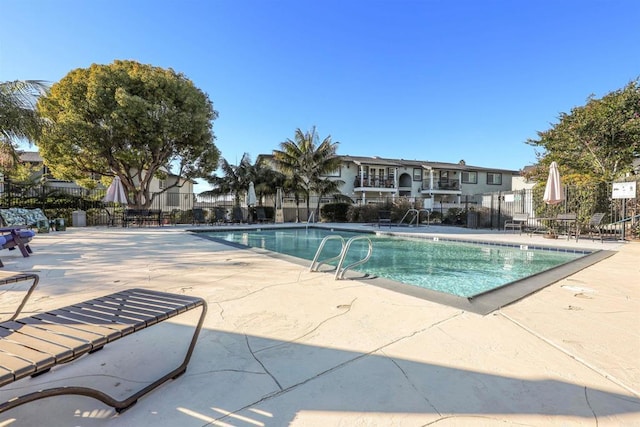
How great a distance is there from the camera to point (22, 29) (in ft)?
35.3

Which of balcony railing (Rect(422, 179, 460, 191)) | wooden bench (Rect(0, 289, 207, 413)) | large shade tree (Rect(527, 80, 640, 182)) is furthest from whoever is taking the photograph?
balcony railing (Rect(422, 179, 460, 191))

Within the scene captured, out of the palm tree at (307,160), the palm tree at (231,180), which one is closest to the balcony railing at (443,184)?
the palm tree at (307,160)

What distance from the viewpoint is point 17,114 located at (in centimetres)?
1012

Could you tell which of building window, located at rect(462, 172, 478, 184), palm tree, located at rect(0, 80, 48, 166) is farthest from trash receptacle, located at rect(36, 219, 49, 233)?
building window, located at rect(462, 172, 478, 184)

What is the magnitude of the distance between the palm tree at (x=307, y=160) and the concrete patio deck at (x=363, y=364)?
18454 mm

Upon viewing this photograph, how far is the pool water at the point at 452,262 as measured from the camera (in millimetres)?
5609

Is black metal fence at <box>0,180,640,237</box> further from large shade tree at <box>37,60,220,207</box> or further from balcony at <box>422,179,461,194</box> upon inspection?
balcony at <box>422,179,461,194</box>

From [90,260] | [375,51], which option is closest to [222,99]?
[375,51]

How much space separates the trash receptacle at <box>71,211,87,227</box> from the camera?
15719 mm

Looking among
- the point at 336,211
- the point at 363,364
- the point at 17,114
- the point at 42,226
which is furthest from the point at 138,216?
the point at 363,364

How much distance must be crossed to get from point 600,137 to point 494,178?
75.1 feet

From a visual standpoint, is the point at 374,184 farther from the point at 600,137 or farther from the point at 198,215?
the point at 198,215

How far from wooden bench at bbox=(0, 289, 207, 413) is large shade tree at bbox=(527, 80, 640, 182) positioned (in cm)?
1780

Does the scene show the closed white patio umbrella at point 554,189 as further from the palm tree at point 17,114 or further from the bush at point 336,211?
the palm tree at point 17,114
